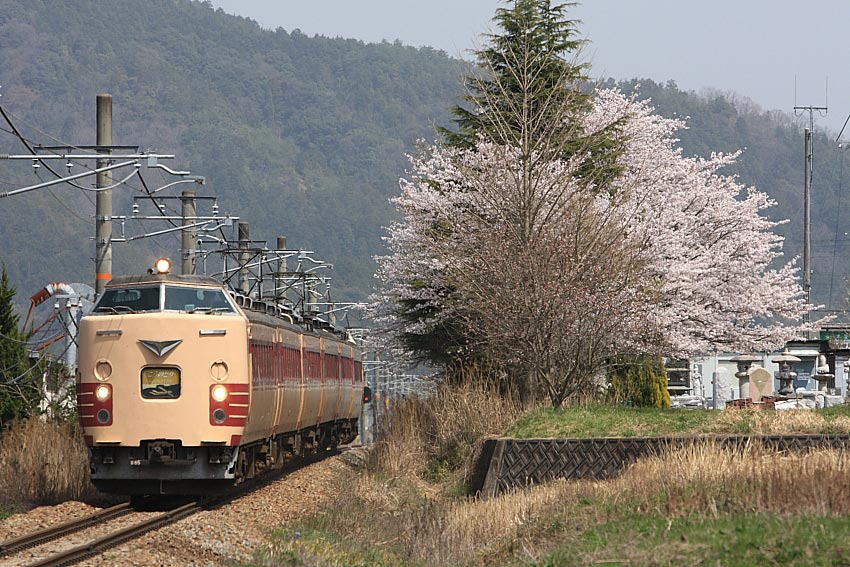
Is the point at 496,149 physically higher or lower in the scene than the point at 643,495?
higher

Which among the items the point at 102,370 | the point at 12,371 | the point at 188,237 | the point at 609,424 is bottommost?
the point at 609,424

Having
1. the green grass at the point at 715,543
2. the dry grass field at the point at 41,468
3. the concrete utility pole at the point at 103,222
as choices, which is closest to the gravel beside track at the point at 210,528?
the dry grass field at the point at 41,468

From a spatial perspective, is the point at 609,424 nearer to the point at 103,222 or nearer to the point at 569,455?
the point at 569,455

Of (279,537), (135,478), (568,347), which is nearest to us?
(279,537)

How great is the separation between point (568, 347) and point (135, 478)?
33.8 ft

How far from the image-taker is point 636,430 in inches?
780

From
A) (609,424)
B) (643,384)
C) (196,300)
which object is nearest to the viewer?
(196,300)

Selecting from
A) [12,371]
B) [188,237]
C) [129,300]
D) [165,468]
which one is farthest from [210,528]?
[188,237]

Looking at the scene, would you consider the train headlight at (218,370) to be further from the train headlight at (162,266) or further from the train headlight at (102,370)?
the train headlight at (162,266)

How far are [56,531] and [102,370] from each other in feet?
10.7

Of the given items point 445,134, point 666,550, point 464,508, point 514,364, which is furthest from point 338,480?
point 666,550

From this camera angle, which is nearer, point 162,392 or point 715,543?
point 715,543

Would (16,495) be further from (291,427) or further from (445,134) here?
(445,134)

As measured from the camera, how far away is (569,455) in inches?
762
